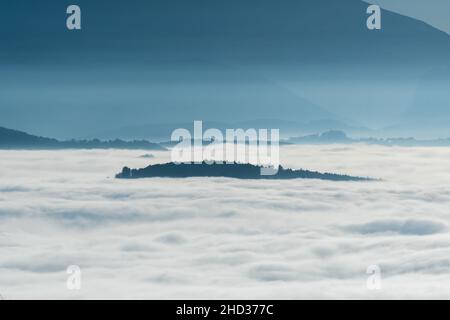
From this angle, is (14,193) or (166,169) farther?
(166,169)

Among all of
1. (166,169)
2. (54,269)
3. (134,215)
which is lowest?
(54,269)

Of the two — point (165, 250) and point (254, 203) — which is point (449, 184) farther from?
point (165, 250)

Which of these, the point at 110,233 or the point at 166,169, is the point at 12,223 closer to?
the point at 110,233

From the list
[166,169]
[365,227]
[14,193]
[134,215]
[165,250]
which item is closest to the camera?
[165,250]
